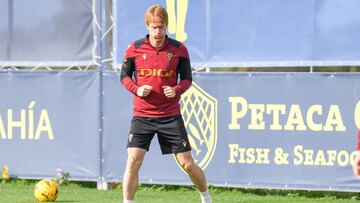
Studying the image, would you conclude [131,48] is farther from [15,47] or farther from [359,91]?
[15,47]

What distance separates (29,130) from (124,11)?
2020 mm

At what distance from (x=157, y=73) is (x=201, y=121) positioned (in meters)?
2.62

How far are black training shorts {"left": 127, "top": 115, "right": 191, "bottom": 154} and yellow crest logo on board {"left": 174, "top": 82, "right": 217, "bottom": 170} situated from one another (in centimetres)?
237

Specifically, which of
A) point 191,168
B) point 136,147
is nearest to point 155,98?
point 136,147

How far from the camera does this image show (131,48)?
9250mm

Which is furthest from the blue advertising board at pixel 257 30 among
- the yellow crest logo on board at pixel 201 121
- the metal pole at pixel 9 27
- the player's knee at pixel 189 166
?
the player's knee at pixel 189 166

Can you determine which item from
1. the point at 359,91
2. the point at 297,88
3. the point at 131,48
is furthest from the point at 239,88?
the point at 131,48

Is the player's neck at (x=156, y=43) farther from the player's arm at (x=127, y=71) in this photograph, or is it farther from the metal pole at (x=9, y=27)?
the metal pole at (x=9, y=27)

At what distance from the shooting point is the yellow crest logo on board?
456 inches

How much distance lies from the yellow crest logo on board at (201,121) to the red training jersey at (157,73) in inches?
91.5

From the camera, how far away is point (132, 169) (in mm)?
9109

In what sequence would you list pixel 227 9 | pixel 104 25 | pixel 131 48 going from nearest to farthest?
pixel 131 48
pixel 227 9
pixel 104 25

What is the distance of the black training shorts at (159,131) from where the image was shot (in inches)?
361

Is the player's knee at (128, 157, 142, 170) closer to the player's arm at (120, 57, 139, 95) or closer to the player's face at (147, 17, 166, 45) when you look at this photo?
the player's arm at (120, 57, 139, 95)
